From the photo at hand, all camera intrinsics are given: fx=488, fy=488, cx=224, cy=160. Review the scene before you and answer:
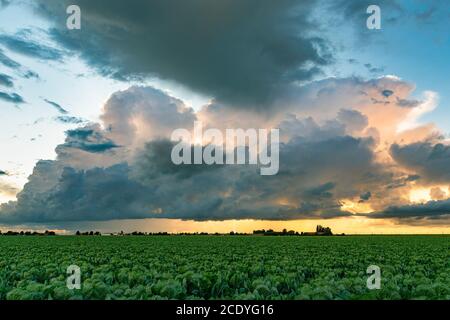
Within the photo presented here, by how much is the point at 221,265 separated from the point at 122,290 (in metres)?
11.9

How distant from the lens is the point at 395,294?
14789mm
